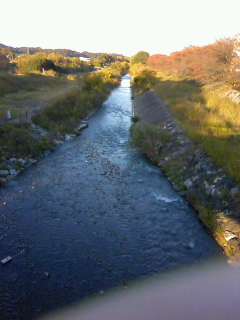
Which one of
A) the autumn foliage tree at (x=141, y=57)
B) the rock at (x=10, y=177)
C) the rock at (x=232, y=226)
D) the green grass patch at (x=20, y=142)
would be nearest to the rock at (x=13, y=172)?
the rock at (x=10, y=177)

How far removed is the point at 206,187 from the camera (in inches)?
348

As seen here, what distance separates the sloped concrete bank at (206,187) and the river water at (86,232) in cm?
29

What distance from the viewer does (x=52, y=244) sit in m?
6.70

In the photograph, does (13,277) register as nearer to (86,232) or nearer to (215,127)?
(86,232)

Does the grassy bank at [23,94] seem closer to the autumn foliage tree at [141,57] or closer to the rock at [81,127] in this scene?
the rock at [81,127]

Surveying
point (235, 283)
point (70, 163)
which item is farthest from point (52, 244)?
point (70, 163)

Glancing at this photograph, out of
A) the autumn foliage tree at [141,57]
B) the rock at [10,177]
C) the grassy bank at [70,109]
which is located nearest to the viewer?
the rock at [10,177]

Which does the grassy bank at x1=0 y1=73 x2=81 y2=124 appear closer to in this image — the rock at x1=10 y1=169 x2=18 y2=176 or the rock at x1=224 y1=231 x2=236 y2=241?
the rock at x1=10 y1=169 x2=18 y2=176

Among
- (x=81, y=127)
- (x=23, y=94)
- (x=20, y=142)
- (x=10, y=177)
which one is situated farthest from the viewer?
(x=23, y=94)

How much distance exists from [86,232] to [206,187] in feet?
12.6

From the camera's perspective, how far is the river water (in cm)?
560

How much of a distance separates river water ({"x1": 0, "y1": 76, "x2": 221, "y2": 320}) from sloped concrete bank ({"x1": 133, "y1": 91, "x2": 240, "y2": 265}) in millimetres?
289

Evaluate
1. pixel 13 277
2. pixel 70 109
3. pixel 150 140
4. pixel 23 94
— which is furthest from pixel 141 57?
pixel 13 277

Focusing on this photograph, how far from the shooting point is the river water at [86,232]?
5.60 m
